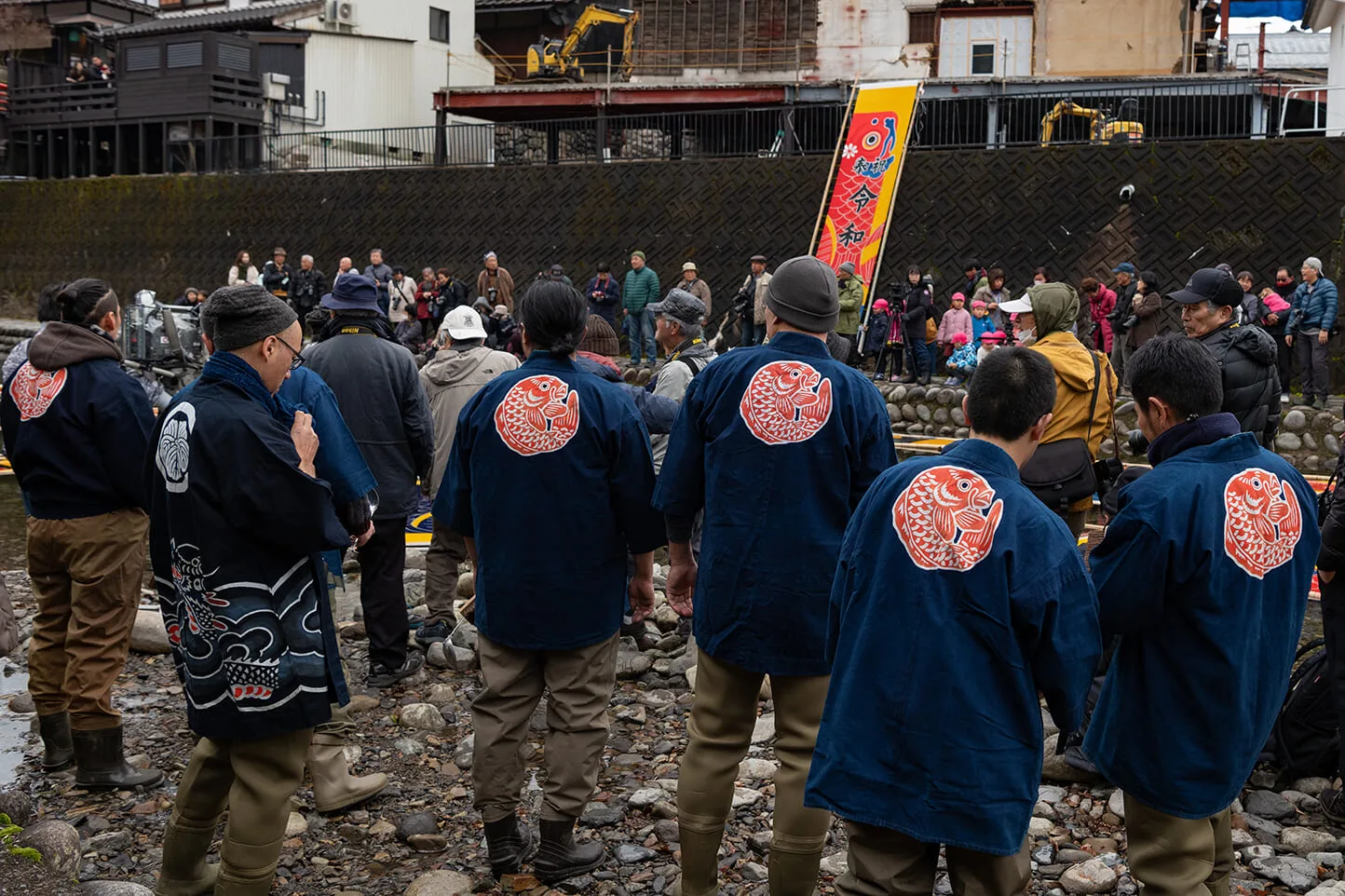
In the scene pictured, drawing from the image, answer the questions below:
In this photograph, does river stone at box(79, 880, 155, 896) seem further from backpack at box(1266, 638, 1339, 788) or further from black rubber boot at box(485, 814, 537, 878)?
backpack at box(1266, 638, 1339, 788)

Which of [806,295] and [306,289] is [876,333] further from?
[806,295]

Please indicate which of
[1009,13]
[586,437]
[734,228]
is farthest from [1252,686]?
[1009,13]

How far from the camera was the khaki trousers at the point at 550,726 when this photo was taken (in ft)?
12.6

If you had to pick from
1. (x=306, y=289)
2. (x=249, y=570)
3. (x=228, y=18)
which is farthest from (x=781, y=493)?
(x=228, y=18)

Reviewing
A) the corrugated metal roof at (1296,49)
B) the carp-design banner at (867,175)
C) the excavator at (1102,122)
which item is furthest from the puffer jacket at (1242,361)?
the corrugated metal roof at (1296,49)

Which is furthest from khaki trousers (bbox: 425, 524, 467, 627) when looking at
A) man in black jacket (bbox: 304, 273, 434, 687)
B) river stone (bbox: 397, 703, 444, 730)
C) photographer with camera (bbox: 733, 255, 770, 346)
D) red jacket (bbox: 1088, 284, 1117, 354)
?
red jacket (bbox: 1088, 284, 1117, 354)

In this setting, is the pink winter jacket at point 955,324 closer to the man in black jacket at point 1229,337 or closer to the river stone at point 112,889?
the man in black jacket at point 1229,337

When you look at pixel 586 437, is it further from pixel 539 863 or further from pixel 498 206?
pixel 498 206

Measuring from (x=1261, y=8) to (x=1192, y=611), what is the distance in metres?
25.0

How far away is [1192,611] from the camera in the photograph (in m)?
2.81

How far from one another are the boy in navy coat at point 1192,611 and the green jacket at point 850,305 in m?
12.5

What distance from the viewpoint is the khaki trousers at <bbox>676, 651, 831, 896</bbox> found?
343 cm

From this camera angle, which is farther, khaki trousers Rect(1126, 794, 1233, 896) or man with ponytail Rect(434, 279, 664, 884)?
man with ponytail Rect(434, 279, 664, 884)

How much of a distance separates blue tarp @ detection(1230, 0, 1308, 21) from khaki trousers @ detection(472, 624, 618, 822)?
79.9 feet
